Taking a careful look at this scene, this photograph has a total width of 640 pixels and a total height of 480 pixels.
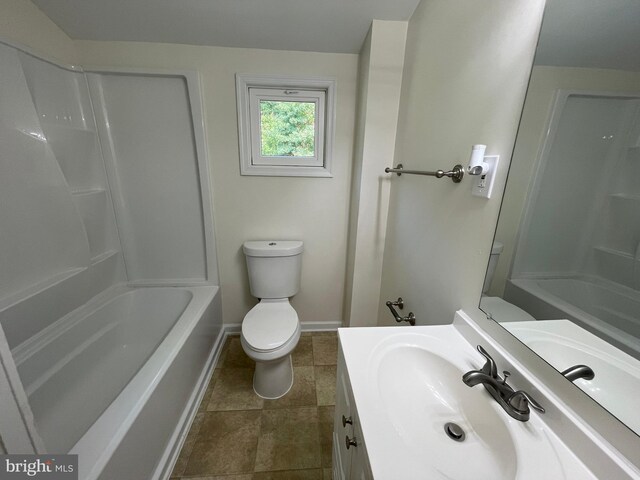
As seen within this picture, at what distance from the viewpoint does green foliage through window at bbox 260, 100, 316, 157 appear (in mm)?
1714

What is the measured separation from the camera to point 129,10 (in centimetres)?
124

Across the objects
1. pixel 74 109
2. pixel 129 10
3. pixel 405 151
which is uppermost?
pixel 129 10

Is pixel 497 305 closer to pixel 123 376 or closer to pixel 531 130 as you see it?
pixel 531 130

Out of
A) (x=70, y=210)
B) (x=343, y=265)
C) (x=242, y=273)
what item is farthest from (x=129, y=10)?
(x=343, y=265)

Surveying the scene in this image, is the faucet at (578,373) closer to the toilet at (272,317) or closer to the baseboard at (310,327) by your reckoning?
the toilet at (272,317)

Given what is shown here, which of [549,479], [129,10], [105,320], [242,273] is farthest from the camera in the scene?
[242,273]

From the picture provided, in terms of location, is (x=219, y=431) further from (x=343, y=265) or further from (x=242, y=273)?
(x=343, y=265)

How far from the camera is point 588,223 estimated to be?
1.64 feet

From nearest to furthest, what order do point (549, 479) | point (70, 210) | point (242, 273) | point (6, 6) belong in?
point (549, 479)
point (6, 6)
point (70, 210)
point (242, 273)

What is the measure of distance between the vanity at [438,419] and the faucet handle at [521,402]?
0.02 metres

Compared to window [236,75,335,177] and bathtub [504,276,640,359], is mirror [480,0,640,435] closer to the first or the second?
bathtub [504,276,640,359]

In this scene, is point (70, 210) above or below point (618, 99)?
below

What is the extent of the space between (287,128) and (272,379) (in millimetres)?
1649

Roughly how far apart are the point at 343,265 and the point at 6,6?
87.3 inches
